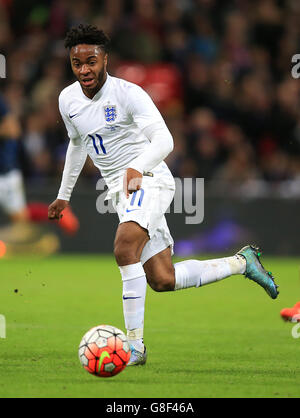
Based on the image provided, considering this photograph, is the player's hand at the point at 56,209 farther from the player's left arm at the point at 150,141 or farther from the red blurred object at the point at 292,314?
the red blurred object at the point at 292,314

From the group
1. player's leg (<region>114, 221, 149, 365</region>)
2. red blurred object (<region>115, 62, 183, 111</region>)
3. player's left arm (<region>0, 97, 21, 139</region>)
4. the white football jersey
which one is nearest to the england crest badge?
the white football jersey

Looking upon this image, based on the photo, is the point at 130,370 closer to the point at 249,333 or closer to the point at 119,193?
the point at 119,193

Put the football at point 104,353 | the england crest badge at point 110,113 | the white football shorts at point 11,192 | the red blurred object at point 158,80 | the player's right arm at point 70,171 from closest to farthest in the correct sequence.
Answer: the football at point 104,353 → the england crest badge at point 110,113 → the player's right arm at point 70,171 → the white football shorts at point 11,192 → the red blurred object at point 158,80

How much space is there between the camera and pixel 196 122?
44.8 ft

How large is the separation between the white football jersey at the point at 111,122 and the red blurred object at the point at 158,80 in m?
7.71

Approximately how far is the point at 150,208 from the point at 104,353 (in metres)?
1.09

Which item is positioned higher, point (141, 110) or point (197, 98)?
point (197, 98)

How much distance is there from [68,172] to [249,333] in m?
2.02

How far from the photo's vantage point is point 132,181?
17.8 feet

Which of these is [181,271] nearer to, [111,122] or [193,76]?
[111,122]

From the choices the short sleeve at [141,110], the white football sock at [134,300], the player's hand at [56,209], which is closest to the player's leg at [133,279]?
the white football sock at [134,300]

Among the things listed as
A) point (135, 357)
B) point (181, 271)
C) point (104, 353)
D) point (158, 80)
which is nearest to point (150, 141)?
point (181, 271)

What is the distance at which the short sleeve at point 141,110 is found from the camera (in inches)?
227

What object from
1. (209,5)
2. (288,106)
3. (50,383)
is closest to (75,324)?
(50,383)
